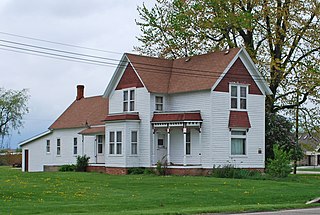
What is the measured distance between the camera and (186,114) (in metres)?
45.1

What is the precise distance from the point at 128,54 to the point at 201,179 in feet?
46.4

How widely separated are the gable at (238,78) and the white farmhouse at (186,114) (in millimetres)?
71

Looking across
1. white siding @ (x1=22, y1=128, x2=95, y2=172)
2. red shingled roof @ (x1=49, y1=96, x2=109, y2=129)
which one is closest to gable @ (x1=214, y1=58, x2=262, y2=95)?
red shingled roof @ (x1=49, y1=96, x2=109, y2=129)

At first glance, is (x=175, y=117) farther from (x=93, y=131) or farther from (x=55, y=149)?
(x=55, y=149)

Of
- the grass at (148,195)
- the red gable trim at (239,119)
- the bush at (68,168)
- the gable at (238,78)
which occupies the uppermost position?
the gable at (238,78)

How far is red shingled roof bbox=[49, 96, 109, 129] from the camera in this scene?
57.4 m

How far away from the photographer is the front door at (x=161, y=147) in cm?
4750

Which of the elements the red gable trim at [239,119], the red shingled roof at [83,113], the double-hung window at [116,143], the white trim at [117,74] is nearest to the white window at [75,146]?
the red shingled roof at [83,113]

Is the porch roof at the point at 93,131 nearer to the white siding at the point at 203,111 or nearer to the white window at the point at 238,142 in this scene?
the white siding at the point at 203,111

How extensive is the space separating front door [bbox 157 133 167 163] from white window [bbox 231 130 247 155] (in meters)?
5.12

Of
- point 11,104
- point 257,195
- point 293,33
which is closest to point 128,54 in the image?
point 293,33

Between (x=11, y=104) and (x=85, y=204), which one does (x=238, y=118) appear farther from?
(x=11, y=104)

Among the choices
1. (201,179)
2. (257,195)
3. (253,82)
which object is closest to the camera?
(257,195)

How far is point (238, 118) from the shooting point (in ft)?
151
